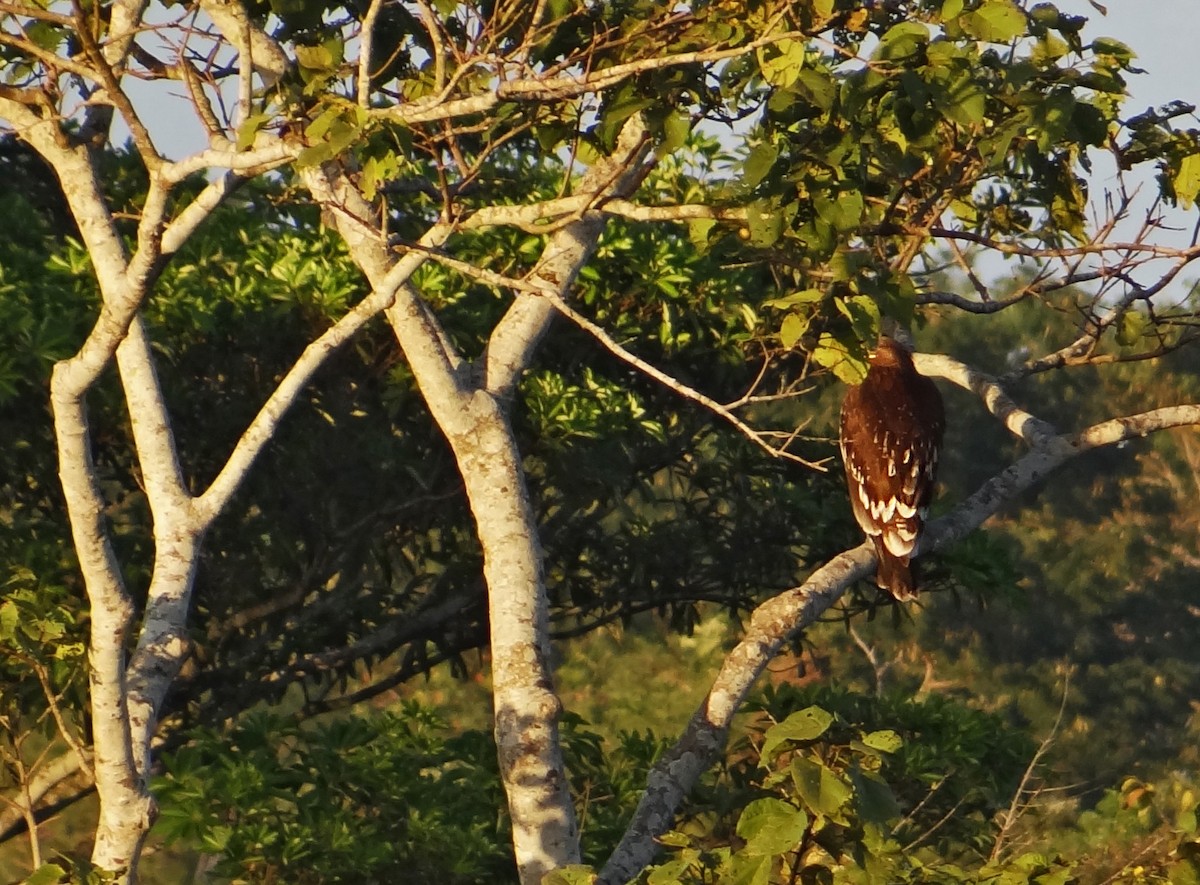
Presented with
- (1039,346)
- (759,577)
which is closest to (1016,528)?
(1039,346)

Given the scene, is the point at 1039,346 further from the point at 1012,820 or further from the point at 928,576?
the point at 1012,820

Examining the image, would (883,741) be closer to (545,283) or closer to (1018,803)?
(1018,803)

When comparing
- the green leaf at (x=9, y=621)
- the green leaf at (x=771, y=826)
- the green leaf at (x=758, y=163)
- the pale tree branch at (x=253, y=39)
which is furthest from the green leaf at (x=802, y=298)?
the green leaf at (x=9, y=621)

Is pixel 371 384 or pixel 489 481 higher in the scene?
pixel 371 384

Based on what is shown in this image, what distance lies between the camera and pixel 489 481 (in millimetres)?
6043

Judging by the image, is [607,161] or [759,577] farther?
[759,577]

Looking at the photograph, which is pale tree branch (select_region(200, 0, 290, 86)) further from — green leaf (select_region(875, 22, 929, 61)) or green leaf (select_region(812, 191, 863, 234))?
green leaf (select_region(875, 22, 929, 61))

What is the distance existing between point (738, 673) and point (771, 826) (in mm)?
2011

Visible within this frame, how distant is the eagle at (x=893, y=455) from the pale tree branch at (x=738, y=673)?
91cm

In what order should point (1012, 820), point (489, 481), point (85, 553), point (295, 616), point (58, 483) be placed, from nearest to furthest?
1. point (1012, 820)
2. point (85, 553)
3. point (489, 481)
4. point (58, 483)
5. point (295, 616)

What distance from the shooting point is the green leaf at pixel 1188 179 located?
543 centimetres

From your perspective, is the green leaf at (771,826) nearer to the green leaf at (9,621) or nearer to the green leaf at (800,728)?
the green leaf at (800,728)

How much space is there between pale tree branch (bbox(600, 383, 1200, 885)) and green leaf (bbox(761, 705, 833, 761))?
1624 millimetres

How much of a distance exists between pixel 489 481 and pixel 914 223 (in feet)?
5.14
